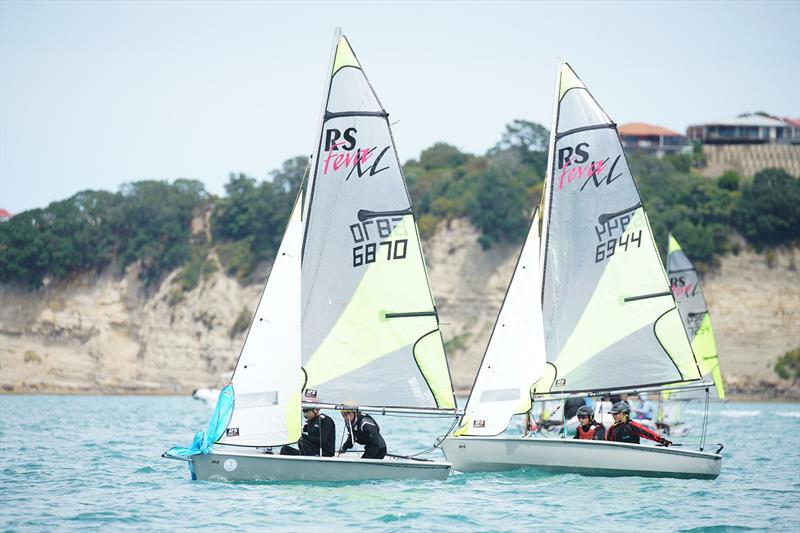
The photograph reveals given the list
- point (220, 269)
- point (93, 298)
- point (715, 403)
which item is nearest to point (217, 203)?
point (220, 269)

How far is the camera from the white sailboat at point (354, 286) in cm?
1862

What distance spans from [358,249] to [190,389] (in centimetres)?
5870

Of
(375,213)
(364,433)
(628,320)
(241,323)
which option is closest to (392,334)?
(364,433)

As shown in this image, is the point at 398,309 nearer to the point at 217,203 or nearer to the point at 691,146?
the point at 217,203

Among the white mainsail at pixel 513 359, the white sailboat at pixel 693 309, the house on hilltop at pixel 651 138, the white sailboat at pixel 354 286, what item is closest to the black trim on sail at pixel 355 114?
the white sailboat at pixel 354 286

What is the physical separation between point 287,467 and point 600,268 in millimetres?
8474

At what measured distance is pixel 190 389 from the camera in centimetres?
Answer: 7625

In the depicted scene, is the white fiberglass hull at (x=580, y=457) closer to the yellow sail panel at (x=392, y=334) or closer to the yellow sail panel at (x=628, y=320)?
the yellow sail panel at (x=392, y=334)

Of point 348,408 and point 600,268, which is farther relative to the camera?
point 600,268

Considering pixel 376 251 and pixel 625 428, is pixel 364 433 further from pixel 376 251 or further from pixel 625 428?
pixel 625 428

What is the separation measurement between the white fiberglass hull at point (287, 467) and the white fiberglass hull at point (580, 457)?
8.99 feet

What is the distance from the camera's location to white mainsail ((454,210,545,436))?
21.0 meters

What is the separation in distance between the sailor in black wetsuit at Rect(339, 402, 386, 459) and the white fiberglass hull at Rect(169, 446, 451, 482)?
0.36 meters

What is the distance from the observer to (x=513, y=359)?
2156 cm
